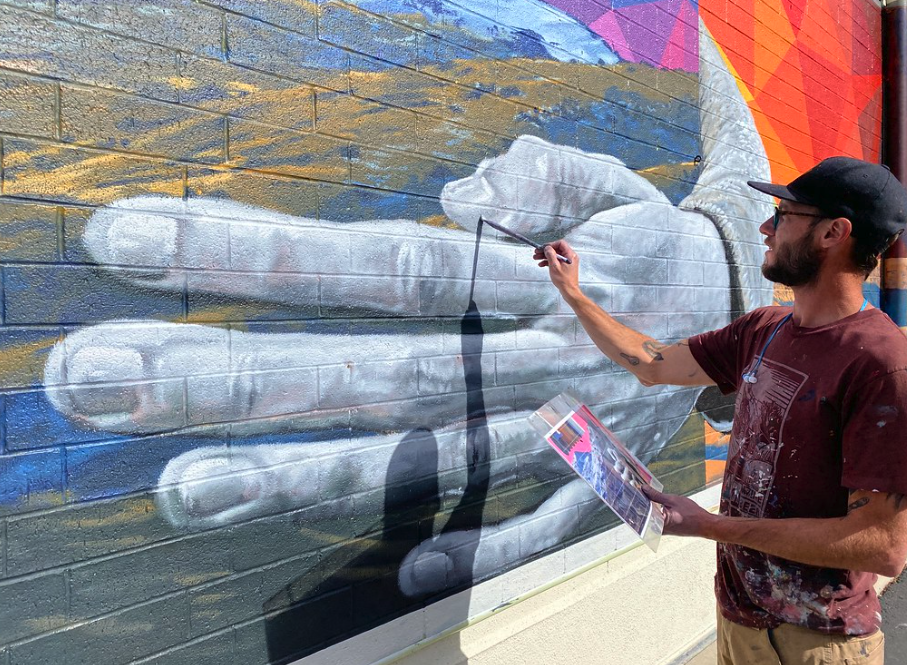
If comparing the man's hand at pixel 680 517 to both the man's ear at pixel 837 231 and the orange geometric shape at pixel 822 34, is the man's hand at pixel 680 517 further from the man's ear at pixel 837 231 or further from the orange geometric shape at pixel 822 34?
the orange geometric shape at pixel 822 34

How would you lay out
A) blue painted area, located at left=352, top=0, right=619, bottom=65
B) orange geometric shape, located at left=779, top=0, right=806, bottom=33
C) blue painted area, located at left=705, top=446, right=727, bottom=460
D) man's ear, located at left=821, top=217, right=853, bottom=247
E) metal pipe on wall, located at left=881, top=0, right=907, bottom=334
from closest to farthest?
man's ear, located at left=821, top=217, right=853, bottom=247 → blue painted area, located at left=352, top=0, right=619, bottom=65 → blue painted area, located at left=705, top=446, right=727, bottom=460 → orange geometric shape, located at left=779, top=0, right=806, bottom=33 → metal pipe on wall, located at left=881, top=0, right=907, bottom=334

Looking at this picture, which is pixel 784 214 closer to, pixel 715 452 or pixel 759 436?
pixel 759 436

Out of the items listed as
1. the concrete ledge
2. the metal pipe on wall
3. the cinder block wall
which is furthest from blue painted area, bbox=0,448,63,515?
the metal pipe on wall

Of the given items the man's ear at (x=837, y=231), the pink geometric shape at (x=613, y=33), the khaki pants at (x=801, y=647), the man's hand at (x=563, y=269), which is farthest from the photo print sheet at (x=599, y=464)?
the pink geometric shape at (x=613, y=33)

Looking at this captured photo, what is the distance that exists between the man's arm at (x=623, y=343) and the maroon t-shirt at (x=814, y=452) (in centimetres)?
39

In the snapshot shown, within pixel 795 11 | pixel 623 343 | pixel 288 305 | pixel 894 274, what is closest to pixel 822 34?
pixel 795 11

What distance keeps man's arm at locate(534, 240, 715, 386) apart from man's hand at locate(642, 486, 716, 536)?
793mm

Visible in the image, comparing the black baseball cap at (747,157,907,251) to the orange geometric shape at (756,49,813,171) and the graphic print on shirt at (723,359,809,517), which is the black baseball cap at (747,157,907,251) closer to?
the graphic print on shirt at (723,359,809,517)

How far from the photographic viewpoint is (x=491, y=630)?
2834 millimetres

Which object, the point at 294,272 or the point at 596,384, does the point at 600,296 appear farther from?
the point at 294,272

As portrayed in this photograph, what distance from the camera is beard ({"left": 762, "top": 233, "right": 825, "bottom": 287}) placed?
2.07 metres

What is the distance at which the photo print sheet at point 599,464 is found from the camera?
68.4 inches

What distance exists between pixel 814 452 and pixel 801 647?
23.1 inches

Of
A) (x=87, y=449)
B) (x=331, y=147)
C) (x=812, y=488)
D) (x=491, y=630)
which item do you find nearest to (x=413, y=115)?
(x=331, y=147)
